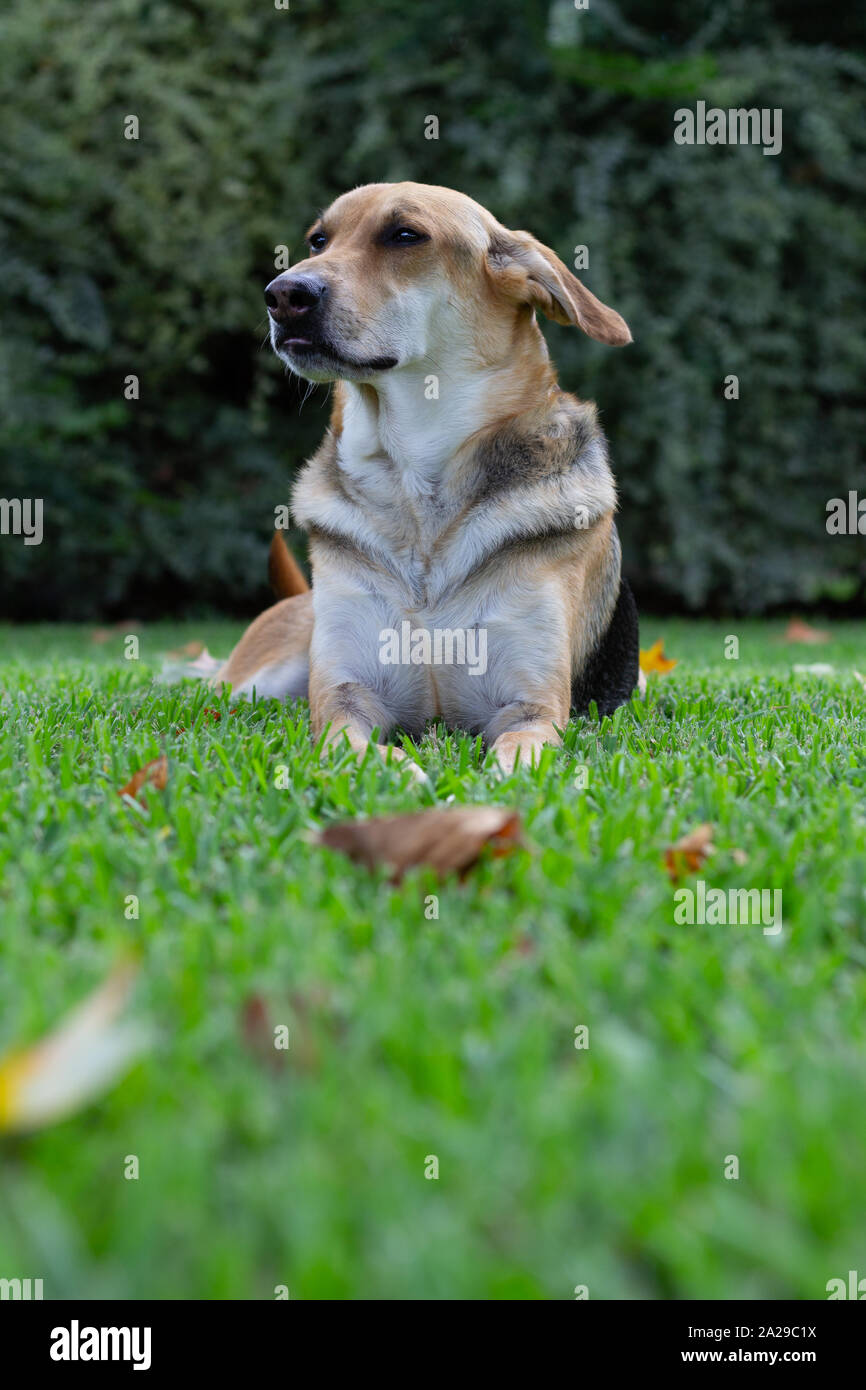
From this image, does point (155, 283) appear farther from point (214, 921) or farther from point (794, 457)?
point (214, 921)

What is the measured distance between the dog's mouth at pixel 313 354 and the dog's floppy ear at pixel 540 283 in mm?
480

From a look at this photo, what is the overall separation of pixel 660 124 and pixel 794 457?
266 centimetres

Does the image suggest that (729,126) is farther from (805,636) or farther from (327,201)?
(805,636)

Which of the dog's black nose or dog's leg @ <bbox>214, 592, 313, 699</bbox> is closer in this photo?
the dog's black nose

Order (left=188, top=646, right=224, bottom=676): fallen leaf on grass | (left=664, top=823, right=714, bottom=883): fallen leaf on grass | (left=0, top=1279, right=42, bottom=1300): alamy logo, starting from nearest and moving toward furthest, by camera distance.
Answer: (left=0, top=1279, right=42, bottom=1300): alamy logo < (left=664, top=823, right=714, bottom=883): fallen leaf on grass < (left=188, top=646, right=224, bottom=676): fallen leaf on grass

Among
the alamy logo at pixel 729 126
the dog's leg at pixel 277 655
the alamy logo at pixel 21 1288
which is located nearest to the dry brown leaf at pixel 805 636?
the alamy logo at pixel 729 126

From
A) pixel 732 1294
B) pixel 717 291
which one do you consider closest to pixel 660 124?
pixel 717 291

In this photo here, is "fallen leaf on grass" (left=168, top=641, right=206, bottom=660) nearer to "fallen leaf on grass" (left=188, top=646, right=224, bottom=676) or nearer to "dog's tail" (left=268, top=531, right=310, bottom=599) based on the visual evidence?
"fallen leaf on grass" (left=188, top=646, right=224, bottom=676)

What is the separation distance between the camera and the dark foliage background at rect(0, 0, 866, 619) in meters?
8.48

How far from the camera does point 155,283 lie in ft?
29.6

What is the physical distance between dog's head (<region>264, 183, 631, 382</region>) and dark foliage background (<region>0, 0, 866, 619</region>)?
5.01 meters

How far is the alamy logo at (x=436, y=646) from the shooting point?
3350mm

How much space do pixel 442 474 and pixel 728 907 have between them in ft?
6.34
